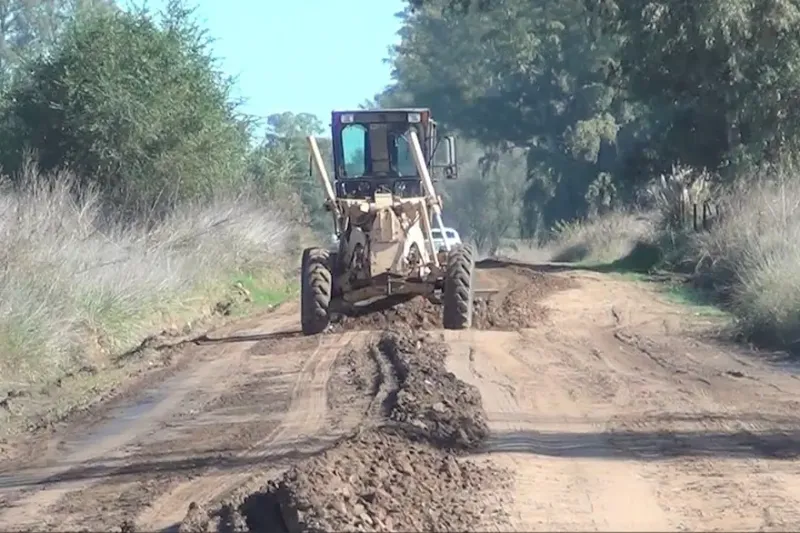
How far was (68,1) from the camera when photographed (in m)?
64.7

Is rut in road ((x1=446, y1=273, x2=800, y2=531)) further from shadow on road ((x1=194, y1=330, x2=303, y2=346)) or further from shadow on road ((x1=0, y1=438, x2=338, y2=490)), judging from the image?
shadow on road ((x1=194, y1=330, x2=303, y2=346))

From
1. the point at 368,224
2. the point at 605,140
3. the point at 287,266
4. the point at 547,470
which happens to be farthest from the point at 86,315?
the point at 605,140

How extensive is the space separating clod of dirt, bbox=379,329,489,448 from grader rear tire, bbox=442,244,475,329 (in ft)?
6.56

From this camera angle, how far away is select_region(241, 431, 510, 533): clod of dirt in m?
8.38

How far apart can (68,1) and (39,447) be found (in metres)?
54.4

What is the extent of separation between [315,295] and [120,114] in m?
11.4

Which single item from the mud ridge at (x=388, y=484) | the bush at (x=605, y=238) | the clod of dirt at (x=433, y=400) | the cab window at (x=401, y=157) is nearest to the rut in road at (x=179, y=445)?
the mud ridge at (x=388, y=484)

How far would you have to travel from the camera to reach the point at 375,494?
351 inches

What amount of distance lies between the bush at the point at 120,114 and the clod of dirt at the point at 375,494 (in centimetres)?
2133

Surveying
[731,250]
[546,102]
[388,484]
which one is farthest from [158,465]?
[546,102]

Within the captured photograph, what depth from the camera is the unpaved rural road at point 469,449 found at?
903 centimetres

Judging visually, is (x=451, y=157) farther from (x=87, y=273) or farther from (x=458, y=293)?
(x=87, y=273)

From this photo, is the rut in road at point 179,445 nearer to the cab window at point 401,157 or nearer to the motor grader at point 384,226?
the motor grader at point 384,226

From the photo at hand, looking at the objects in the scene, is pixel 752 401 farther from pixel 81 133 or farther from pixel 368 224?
pixel 81 133
